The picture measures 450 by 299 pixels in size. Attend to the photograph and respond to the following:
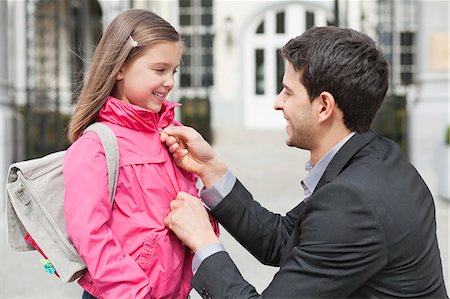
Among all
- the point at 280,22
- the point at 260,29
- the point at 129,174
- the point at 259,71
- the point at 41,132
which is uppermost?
the point at 280,22

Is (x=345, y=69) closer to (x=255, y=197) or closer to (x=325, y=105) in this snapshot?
(x=325, y=105)

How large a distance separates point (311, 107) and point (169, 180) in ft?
1.60

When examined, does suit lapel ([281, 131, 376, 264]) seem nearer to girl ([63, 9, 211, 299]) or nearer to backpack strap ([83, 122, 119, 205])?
girl ([63, 9, 211, 299])

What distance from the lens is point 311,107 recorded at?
185cm

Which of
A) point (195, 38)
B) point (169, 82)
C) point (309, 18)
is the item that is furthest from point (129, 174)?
point (309, 18)

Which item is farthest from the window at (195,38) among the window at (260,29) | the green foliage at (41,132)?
the green foliage at (41,132)

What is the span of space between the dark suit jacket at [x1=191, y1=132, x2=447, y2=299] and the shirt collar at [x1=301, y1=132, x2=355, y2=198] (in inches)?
1.6

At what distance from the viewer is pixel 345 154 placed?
1.80 metres

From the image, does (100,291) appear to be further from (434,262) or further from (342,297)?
(434,262)

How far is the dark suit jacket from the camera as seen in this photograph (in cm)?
162

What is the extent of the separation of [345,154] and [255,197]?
6.57 meters

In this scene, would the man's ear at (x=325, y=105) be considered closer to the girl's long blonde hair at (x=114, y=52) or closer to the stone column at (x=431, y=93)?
the girl's long blonde hair at (x=114, y=52)

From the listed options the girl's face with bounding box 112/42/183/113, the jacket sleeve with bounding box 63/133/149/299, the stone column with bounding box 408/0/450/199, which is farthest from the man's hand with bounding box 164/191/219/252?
the stone column with bounding box 408/0/450/199

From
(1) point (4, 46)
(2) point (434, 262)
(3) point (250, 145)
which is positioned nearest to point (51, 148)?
(1) point (4, 46)
